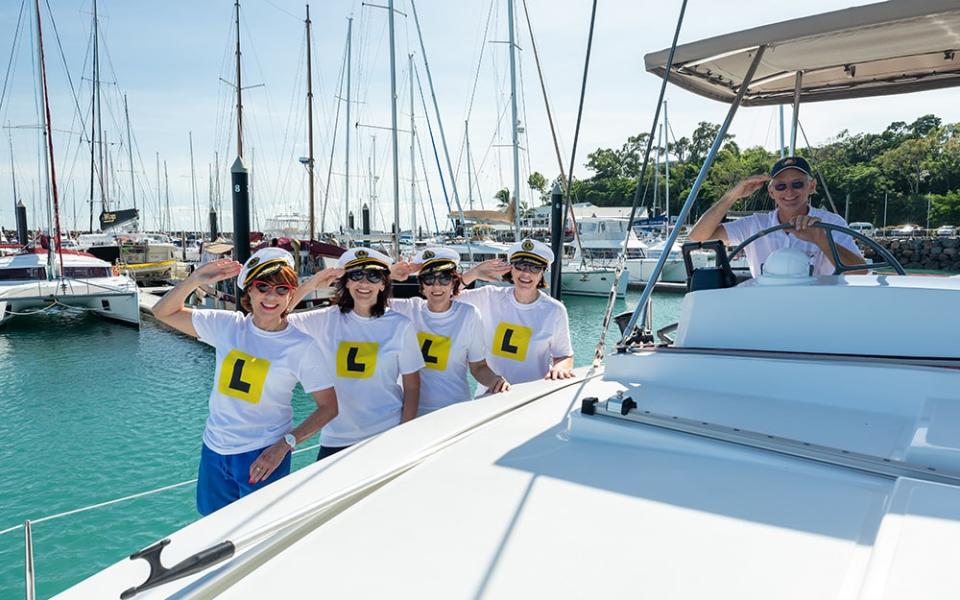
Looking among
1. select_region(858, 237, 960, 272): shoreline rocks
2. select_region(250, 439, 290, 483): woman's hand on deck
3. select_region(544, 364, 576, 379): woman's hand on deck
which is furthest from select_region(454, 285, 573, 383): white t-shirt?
select_region(858, 237, 960, 272): shoreline rocks

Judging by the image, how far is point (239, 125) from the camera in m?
15.6

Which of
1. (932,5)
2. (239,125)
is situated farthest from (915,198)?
(932,5)

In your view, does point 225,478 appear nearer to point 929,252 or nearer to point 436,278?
point 436,278

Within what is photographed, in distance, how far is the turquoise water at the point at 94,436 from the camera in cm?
532

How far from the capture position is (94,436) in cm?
865

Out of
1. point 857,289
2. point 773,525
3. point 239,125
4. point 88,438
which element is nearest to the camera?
point 773,525

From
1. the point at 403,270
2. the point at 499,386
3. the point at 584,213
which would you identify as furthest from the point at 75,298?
the point at 584,213

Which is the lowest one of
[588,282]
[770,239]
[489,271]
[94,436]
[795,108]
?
[94,436]

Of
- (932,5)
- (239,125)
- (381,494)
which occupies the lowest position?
(381,494)

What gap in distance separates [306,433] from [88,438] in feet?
26.1

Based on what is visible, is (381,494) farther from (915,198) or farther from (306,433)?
(915,198)

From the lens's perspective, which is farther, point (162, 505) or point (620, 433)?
point (162, 505)

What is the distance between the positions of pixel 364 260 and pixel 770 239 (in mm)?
2344

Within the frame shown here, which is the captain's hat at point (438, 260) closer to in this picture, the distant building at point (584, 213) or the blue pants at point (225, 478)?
the blue pants at point (225, 478)
